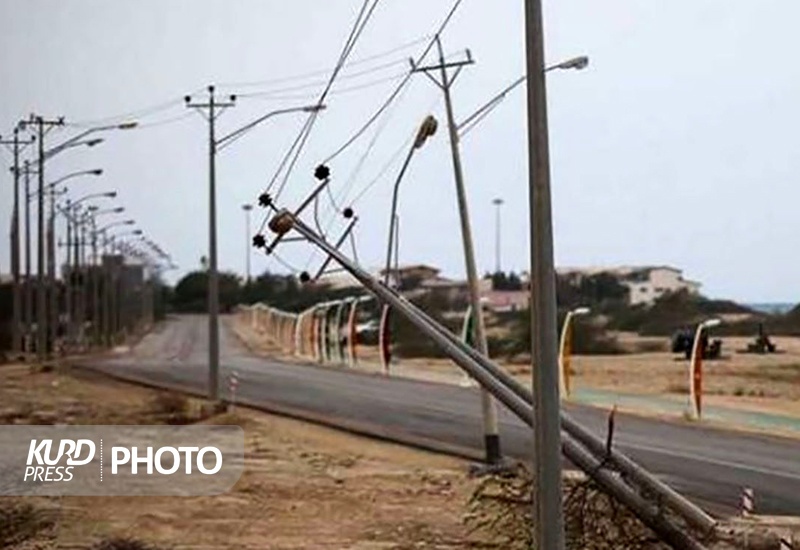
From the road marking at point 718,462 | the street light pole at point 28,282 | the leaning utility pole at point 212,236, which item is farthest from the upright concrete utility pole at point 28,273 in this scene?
the road marking at point 718,462

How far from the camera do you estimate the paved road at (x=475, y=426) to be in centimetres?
2048

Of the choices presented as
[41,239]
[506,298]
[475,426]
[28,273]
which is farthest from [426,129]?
[506,298]

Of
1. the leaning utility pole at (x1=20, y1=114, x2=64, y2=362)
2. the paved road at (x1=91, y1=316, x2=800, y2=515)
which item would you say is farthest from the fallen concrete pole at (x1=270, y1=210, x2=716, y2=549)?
the leaning utility pole at (x1=20, y1=114, x2=64, y2=362)

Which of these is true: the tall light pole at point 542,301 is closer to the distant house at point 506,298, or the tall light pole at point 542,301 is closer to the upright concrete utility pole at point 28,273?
the upright concrete utility pole at point 28,273

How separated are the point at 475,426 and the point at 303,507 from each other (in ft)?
42.0

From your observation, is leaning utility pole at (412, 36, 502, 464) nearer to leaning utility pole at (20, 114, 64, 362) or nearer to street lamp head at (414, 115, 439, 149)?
street lamp head at (414, 115, 439, 149)

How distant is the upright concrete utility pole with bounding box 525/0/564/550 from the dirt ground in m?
5.96

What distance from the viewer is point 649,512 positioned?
1300 centimetres

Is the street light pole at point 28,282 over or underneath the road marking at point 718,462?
over

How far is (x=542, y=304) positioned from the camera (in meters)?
8.73

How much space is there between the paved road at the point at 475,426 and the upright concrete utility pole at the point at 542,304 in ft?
29.1

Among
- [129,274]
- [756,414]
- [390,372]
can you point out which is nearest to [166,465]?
[756,414]

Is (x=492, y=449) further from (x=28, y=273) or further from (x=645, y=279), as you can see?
(x=645, y=279)

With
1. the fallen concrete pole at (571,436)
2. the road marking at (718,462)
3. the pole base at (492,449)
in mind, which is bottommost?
the road marking at (718,462)
